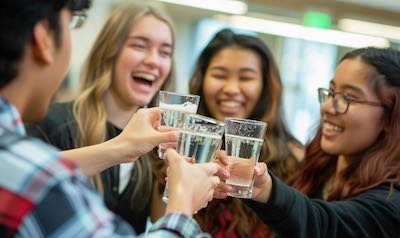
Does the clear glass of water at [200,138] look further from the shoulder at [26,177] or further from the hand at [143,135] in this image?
the shoulder at [26,177]

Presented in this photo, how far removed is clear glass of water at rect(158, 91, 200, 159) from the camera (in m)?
1.58

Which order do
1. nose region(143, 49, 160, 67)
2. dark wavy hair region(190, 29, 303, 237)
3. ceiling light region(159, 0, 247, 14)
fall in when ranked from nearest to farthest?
dark wavy hair region(190, 29, 303, 237) < nose region(143, 49, 160, 67) < ceiling light region(159, 0, 247, 14)

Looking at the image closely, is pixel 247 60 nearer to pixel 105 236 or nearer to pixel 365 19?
pixel 105 236

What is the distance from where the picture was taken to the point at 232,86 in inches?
98.1

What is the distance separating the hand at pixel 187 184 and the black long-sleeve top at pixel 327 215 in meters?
0.43

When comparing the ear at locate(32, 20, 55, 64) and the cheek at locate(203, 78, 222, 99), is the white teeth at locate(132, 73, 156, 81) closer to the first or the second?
the cheek at locate(203, 78, 222, 99)

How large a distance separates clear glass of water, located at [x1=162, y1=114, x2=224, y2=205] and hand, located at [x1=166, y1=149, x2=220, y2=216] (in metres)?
0.11

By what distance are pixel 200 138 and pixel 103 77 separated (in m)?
1.21

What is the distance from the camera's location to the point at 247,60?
8.38 feet

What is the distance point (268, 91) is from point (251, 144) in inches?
43.9

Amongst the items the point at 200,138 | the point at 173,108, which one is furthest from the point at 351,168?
the point at 200,138

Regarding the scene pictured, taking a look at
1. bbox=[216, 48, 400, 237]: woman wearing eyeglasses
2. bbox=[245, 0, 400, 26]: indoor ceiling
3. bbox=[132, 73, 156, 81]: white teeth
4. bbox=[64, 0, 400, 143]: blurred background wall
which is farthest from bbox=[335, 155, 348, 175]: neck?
bbox=[245, 0, 400, 26]: indoor ceiling

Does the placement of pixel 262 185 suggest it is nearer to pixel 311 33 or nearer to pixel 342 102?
pixel 342 102

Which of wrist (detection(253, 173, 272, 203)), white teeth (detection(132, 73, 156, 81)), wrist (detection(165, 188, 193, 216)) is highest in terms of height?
white teeth (detection(132, 73, 156, 81))
